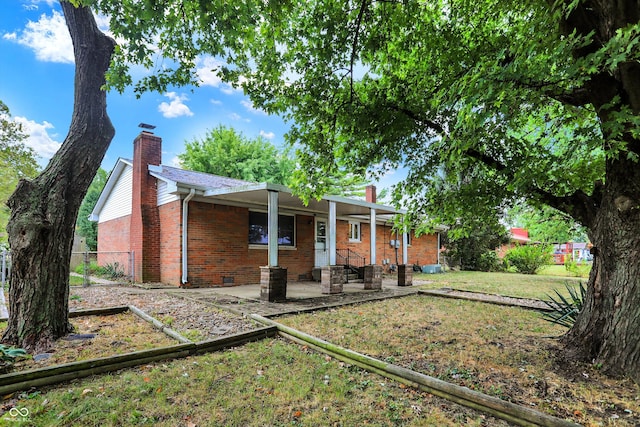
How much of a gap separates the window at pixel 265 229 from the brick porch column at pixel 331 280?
3.43 meters

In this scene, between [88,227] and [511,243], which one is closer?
[88,227]

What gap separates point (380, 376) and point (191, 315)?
4.10 m

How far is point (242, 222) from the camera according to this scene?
11.4 m

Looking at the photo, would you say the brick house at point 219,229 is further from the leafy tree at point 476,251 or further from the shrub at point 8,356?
the leafy tree at point 476,251

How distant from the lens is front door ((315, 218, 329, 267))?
1386 centimetres

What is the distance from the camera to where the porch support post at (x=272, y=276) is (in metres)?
8.04

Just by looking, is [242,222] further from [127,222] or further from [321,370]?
[321,370]

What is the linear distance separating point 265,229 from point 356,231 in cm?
571

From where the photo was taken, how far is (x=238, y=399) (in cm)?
315

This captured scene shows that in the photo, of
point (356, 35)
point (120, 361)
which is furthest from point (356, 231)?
point (120, 361)

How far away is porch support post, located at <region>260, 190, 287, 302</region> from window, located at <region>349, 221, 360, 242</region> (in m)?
7.77

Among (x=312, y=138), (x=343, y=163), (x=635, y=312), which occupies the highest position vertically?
(x=312, y=138)

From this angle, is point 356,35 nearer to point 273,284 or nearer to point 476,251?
point 273,284

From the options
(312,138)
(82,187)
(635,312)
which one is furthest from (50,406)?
(635,312)
